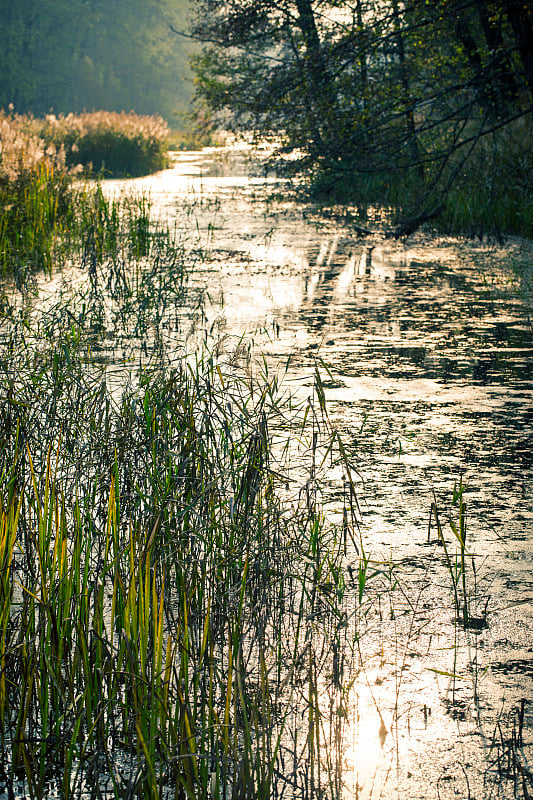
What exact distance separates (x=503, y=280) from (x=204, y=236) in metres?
3.48

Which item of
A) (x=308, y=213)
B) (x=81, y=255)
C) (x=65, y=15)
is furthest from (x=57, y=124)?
(x=65, y=15)

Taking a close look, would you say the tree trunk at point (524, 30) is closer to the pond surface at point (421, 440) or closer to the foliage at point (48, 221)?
the pond surface at point (421, 440)

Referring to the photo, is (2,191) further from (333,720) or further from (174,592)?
(333,720)

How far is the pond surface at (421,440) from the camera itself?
1.69 m

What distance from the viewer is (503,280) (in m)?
6.41

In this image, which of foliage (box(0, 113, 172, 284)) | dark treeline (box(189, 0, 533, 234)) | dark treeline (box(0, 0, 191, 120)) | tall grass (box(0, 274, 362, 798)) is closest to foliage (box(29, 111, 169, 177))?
dark treeline (box(189, 0, 533, 234))

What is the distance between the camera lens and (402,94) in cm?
851

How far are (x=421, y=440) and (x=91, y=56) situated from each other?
56229 millimetres

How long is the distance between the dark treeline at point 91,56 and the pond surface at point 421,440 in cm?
3929

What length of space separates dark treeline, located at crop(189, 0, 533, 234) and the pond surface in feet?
2.92

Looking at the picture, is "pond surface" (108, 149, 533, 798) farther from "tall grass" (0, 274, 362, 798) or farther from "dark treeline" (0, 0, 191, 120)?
"dark treeline" (0, 0, 191, 120)

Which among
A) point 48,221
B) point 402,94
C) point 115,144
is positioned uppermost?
point 115,144

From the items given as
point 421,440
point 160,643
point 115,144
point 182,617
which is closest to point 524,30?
point 421,440

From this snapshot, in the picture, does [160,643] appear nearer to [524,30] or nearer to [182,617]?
[182,617]
